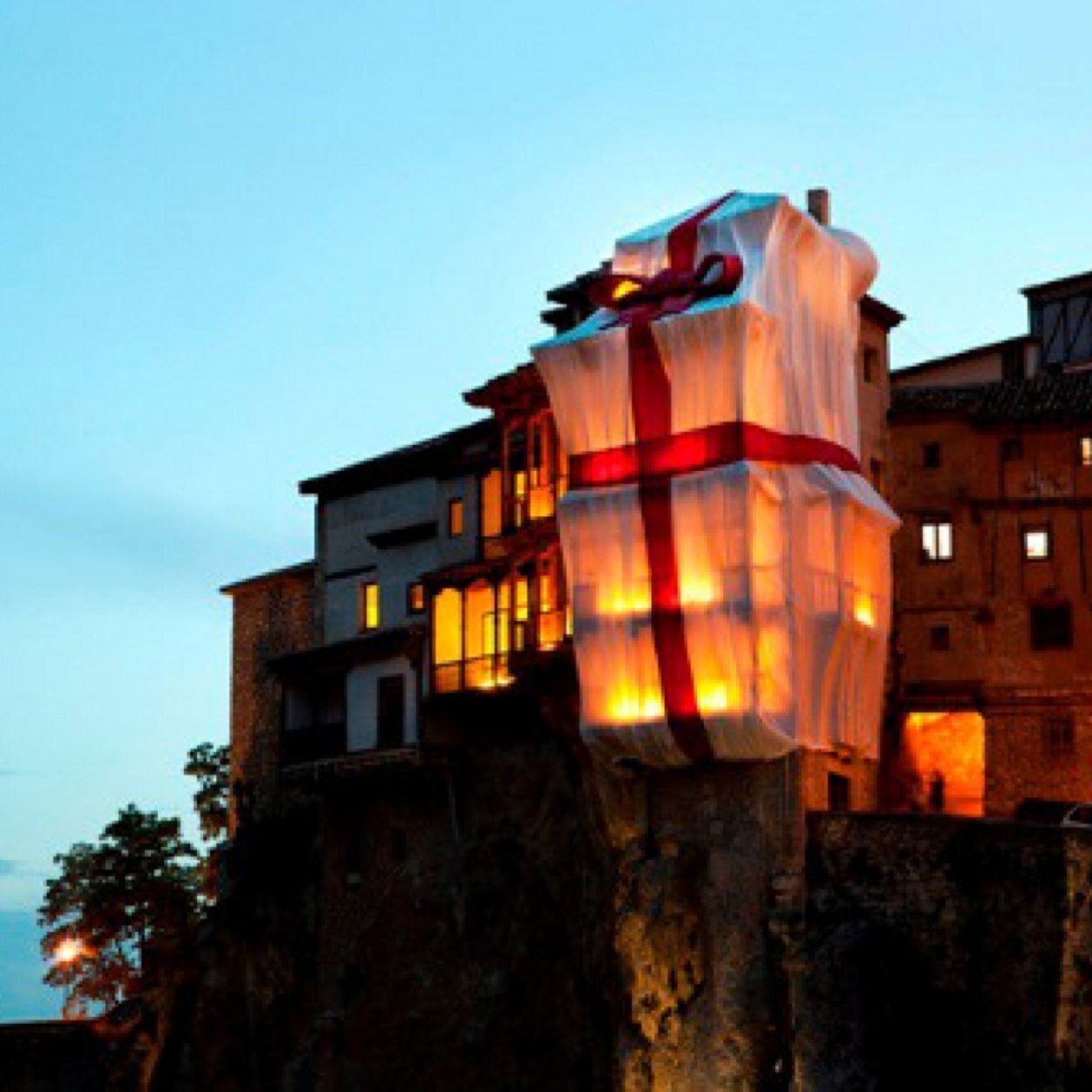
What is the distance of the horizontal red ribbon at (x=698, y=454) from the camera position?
171ft

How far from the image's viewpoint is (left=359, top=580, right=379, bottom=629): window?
70250 mm

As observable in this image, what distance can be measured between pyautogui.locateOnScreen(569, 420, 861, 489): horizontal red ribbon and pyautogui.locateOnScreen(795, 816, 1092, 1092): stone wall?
871 centimetres

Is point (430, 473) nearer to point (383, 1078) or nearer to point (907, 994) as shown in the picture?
point (383, 1078)

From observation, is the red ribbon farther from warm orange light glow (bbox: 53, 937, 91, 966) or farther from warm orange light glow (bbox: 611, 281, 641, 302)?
warm orange light glow (bbox: 53, 937, 91, 966)

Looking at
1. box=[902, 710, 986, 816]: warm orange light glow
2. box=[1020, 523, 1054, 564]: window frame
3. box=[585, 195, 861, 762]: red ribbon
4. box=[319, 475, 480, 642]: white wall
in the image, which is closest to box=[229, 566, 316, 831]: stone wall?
box=[319, 475, 480, 642]: white wall

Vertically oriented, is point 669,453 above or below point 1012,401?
below

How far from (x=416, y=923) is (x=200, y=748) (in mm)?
25927

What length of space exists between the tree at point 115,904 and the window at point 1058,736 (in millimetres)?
34087

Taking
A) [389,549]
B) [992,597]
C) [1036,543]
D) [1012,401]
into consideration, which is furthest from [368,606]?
[1036,543]

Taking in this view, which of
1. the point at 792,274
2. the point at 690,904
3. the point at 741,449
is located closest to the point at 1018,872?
the point at 690,904

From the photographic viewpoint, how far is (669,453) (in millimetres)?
53281

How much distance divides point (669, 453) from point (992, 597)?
13.0m

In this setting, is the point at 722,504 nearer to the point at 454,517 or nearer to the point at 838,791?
the point at 838,791

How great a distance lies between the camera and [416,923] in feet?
205
